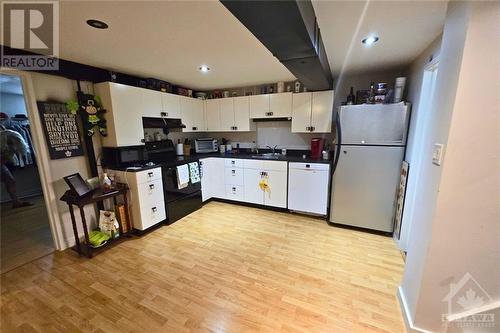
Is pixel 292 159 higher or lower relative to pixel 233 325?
higher

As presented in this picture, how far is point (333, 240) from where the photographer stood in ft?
8.30

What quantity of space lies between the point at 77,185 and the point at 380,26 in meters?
3.30

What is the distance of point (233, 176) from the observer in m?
3.60

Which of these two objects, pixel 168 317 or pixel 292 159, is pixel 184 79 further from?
pixel 168 317

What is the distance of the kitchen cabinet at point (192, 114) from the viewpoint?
351cm

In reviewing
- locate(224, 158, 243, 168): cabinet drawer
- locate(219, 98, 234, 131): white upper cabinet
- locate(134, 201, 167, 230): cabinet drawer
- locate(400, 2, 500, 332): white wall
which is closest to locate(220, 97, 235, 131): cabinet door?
locate(219, 98, 234, 131): white upper cabinet

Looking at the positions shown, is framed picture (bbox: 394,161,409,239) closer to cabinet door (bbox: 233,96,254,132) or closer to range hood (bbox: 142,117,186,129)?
cabinet door (bbox: 233,96,254,132)

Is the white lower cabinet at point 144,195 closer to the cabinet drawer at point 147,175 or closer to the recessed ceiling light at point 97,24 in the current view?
the cabinet drawer at point 147,175

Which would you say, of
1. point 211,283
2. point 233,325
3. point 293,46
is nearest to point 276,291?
point 233,325

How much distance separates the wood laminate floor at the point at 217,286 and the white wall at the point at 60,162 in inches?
11.1

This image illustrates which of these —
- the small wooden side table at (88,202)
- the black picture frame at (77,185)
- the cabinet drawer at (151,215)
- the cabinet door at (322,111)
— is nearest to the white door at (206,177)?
the cabinet drawer at (151,215)

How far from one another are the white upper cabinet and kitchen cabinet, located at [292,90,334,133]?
1159 mm

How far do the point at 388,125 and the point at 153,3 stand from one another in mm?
2590

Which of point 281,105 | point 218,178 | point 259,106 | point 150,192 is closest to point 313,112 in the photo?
point 281,105
